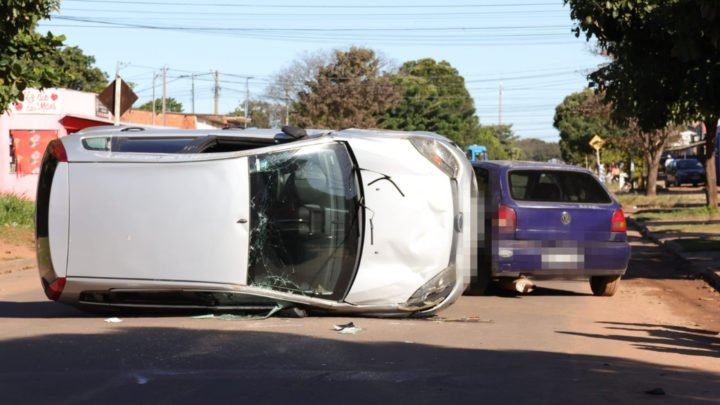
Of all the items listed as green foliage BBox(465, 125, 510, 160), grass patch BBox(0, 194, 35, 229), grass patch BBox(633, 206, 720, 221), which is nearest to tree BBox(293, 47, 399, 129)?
green foliage BBox(465, 125, 510, 160)

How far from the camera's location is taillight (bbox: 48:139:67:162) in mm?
9031

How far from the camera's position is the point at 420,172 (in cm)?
948

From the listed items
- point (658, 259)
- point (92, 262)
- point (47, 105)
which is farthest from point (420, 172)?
point (47, 105)

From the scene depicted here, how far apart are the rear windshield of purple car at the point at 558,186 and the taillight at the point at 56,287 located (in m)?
5.61

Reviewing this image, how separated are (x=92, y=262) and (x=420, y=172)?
3187mm

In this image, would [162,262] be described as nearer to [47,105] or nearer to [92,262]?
[92,262]

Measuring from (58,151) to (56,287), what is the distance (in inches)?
49.7

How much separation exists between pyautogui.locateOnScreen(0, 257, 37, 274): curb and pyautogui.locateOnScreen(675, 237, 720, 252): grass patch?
12.3 metres

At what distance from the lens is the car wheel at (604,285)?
12648 mm

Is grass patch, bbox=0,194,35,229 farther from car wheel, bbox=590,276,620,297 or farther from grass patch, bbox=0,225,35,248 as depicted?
car wheel, bbox=590,276,620,297

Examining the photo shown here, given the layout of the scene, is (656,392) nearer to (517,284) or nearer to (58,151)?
→ (58,151)

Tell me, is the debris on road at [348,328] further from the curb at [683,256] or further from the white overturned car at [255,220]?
the curb at [683,256]

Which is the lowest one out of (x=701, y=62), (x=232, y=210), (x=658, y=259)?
(x=658, y=259)

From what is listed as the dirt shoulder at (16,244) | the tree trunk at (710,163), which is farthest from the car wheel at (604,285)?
the tree trunk at (710,163)
